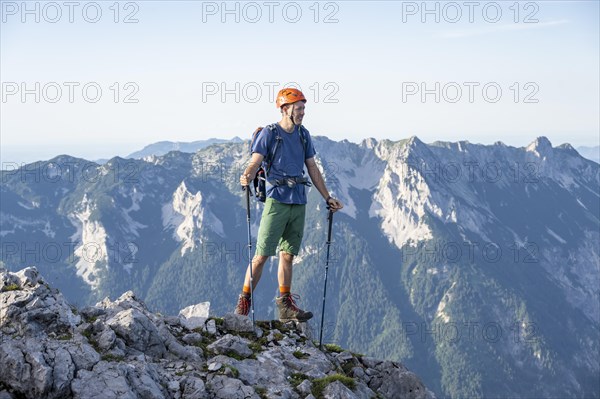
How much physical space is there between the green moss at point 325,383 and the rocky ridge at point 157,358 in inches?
1.0

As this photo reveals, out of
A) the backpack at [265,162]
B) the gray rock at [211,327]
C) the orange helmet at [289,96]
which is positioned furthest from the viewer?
the backpack at [265,162]

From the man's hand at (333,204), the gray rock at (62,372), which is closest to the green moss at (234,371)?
the gray rock at (62,372)

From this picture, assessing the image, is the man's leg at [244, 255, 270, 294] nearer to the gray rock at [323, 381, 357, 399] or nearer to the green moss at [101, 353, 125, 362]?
the gray rock at [323, 381, 357, 399]

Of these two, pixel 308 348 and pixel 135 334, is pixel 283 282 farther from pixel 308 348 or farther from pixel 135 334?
pixel 135 334

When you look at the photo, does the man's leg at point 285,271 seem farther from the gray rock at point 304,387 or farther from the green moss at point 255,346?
the gray rock at point 304,387

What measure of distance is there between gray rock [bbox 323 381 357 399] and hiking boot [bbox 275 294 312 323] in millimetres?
4262

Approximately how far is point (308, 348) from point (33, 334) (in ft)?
24.2

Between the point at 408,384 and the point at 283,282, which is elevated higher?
the point at 283,282

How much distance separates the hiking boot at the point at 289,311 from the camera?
18031 millimetres

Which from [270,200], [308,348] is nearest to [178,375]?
[308,348]

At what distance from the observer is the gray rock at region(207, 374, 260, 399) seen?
1252cm

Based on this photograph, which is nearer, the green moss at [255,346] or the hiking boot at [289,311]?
the green moss at [255,346]

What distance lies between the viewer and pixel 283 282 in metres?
17.8

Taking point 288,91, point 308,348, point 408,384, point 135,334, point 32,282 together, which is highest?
point 288,91
